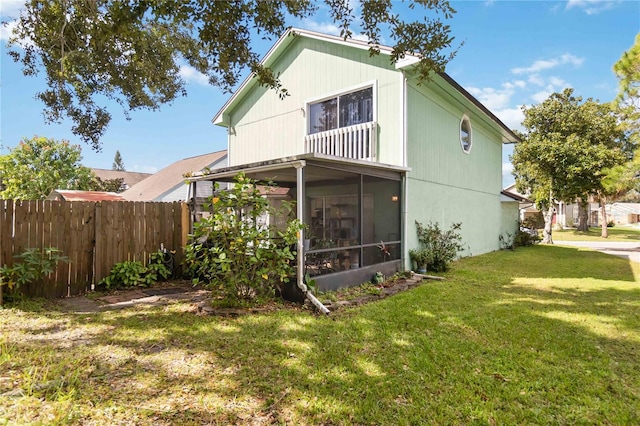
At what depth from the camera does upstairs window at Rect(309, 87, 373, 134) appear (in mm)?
8859

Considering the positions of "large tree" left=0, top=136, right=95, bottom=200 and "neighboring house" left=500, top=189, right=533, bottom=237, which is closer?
"neighboring house" left=500, top=189, right=533, bottom=237

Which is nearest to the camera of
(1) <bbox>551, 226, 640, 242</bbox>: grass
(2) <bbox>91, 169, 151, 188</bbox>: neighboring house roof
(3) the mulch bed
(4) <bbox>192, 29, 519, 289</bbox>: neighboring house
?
(3) the mulch bed

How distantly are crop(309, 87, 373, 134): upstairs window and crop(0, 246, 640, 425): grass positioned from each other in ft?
17.8

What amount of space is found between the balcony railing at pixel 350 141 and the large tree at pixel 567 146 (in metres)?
13.5

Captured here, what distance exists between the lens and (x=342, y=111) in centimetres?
933

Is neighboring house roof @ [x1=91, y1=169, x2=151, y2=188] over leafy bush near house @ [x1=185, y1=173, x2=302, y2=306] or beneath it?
over

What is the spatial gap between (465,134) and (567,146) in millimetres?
8936

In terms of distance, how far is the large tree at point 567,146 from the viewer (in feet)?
54.1

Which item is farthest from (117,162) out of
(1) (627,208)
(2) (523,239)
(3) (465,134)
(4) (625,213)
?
(1) (627,208)

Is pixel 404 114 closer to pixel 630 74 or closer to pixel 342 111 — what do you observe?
pixel 342 111

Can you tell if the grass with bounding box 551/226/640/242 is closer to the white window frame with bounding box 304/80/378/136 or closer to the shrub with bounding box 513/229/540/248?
the shrub with bounding box 513/229/540/248

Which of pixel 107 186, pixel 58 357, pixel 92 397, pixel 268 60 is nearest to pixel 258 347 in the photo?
pixel 92 397

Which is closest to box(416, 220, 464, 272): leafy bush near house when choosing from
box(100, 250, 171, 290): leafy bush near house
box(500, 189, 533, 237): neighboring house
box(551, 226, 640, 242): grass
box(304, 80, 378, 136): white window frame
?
box(304, 80, 378, 136): white window frame

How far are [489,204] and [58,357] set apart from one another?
14500 mm
